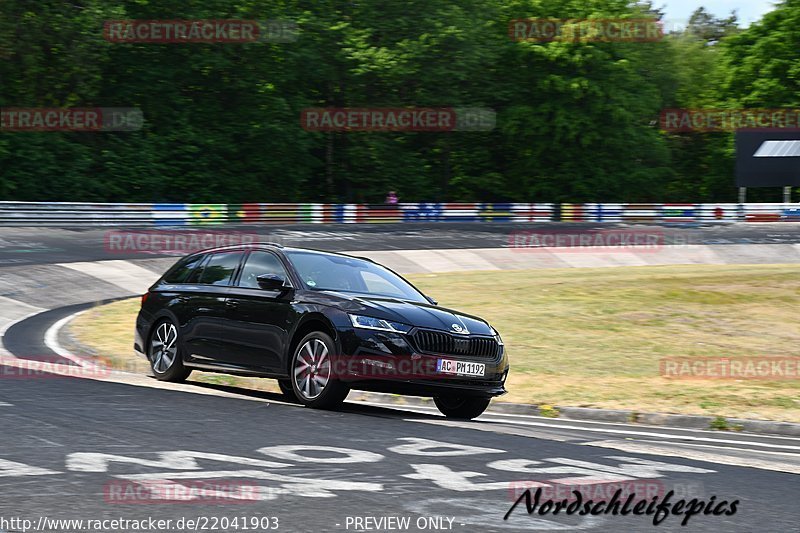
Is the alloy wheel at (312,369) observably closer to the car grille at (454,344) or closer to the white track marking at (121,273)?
the car grille at (454,344)

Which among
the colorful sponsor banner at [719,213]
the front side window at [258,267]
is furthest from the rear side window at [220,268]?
the colorful sponsor banner at [719,213]

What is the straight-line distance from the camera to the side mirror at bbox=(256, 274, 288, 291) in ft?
36.6

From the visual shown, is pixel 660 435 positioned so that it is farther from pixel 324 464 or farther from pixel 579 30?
pixel 579 30

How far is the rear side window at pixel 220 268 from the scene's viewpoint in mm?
12219

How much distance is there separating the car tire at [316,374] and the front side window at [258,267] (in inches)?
46.3

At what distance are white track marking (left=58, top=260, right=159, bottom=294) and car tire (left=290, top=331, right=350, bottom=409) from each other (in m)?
17.4

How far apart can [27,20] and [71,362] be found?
39.8 m

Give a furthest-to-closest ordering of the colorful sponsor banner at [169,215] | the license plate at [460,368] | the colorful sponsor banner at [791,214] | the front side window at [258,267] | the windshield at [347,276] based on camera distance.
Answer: the colorful sponsor banner at [791,214] < the colorful sponsor banner at [169,215] < the front side window at [258,267] < the windshield at [347,276] < the license plate at [460,368]

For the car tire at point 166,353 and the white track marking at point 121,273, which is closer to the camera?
the car tire at point 166,353

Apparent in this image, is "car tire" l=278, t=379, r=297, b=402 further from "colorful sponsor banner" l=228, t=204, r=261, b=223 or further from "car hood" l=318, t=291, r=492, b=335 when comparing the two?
"colorful sponsor banner" l=228, t=204, r=261, b=223

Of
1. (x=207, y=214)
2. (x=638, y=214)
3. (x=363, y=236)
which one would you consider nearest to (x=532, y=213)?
(x=638, y=214)

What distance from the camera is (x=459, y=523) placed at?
5836 millimetres

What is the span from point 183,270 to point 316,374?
3.29 meters

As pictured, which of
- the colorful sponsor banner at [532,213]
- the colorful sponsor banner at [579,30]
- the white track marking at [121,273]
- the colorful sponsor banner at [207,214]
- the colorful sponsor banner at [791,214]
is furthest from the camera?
the colorful sponsor banner at [579,30]
